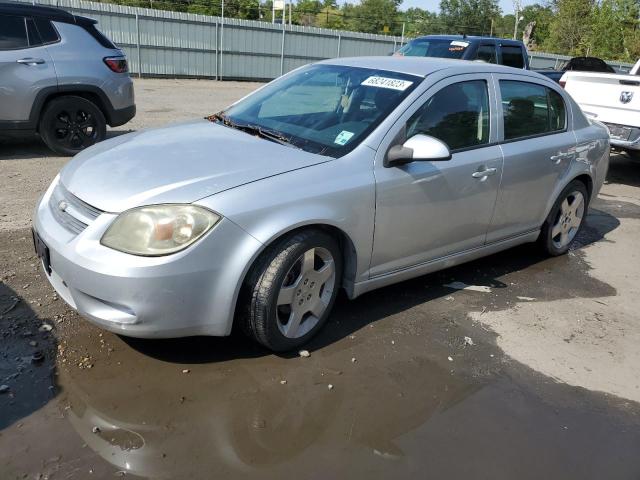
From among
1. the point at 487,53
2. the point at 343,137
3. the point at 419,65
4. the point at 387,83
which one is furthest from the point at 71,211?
the point at 487,53

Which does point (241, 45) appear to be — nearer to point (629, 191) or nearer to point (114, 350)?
point (629, 191)

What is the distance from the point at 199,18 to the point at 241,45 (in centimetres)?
187

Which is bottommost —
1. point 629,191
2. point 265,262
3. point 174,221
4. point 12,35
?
point 629,191

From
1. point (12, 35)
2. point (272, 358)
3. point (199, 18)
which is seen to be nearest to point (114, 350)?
point (272, 358)

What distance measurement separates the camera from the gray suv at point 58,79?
23.8 ft

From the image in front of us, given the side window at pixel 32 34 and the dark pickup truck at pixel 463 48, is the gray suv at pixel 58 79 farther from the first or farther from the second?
the dark pickup truck at pixel 463 48

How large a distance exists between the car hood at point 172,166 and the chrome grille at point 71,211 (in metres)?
0.04

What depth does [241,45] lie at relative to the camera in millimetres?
21875

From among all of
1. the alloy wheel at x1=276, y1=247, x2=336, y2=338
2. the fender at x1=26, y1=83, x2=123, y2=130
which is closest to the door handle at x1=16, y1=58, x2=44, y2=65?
the fender at x1=26, y1=83, x2=123, y2=130

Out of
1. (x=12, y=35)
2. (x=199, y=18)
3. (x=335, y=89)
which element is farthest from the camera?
(x=199, y=18)

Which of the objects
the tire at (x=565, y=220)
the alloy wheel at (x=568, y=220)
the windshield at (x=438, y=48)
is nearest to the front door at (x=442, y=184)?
the tire at (x=565, y=220)

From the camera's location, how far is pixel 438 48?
1082 cm

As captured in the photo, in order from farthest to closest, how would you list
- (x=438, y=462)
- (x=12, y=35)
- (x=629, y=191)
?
1. (x=629, y=191)
2. (x=12, y=35)
3. (x=438, y=462)

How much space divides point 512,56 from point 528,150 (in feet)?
25.9
